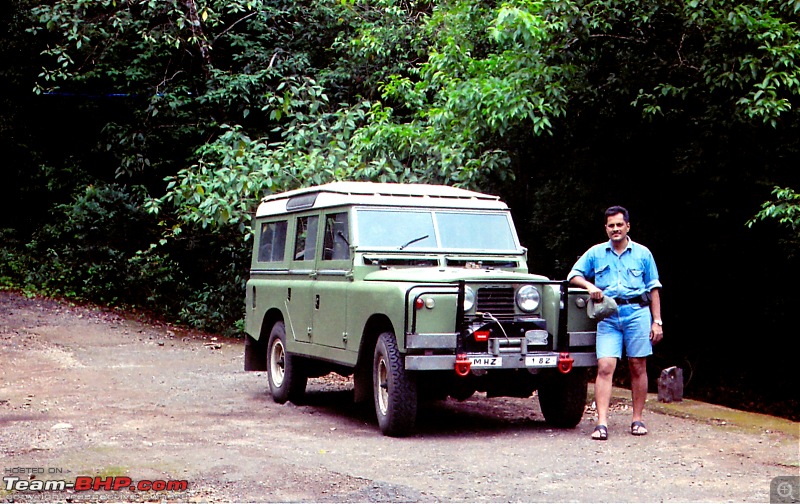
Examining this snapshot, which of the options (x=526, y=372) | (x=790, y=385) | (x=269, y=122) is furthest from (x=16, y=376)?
(x=790, y=385)

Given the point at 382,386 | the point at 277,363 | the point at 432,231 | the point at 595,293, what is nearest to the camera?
the point at 595,293

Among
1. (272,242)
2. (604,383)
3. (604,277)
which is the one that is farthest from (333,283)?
(604,383)

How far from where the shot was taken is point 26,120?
26734 millimetres

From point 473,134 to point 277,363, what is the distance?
14.3ft

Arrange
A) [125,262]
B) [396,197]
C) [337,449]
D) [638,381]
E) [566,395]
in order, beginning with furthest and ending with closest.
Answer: [125,262] < [396,197] < [566,395] < [638,381] < [337,449]

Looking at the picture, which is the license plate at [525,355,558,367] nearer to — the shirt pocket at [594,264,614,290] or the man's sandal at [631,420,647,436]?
the shirt pocket at [594,264,614,290]

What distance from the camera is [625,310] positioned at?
9141mm

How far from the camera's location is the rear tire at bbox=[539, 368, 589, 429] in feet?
31.3

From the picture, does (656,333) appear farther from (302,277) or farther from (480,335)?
(302,277)

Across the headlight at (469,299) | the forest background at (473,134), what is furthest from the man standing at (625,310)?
the forest background at (473,134)

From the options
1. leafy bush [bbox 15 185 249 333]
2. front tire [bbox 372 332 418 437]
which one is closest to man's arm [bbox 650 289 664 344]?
front tire [bbox 372 332 418 437]

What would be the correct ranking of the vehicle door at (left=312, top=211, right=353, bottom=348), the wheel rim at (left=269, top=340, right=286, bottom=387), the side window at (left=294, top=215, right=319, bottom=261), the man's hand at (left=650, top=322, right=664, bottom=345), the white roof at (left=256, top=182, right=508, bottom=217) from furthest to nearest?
the wheel rim at (left=269, top=340, right=286, bottom=387) → the side window at (left=294, top=215, right=319, bottom=261) → the white roof at (left=256, top=182, right=508, bottom=217) → the vehicle door at (left=312, top=211, right=353, bottom=348) → the man's hand at (left=650, top=322, right=664, bottom=345)

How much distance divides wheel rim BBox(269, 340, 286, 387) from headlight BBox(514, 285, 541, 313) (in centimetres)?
354

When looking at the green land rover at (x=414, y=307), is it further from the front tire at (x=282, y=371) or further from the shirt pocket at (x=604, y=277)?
the shirt pocket at (x=604, y=277)
